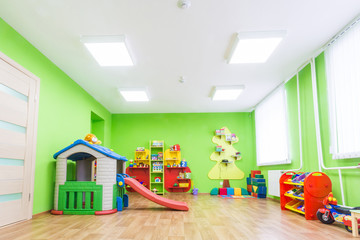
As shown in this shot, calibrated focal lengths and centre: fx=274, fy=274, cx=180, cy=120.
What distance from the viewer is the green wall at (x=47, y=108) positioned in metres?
3.89

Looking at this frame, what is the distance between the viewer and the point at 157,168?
847 centimetres

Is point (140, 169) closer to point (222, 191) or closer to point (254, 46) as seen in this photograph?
point (222, 191)

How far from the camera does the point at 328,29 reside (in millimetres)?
3855

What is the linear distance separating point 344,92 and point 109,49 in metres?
3.50

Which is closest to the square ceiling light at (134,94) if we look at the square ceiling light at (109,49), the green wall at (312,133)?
the square ceiling light at (109,49)

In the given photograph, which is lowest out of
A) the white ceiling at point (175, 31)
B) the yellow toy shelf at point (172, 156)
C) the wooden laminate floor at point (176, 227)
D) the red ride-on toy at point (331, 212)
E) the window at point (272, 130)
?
the wooden laminate floor at point (176, 227)

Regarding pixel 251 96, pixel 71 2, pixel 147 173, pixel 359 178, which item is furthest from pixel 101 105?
pixel 359 178

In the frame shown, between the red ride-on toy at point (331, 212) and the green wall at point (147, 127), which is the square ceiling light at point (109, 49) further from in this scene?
the red ride-on toy at point (331, 212)

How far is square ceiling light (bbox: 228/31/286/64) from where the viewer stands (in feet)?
12.6

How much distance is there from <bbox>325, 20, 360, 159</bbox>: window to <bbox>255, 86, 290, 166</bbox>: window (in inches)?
73.4

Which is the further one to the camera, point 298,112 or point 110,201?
point 298,112

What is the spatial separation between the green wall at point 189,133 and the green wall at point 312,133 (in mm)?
2734

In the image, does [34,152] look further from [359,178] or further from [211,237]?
[359,178]

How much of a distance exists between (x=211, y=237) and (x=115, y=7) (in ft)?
9.36
